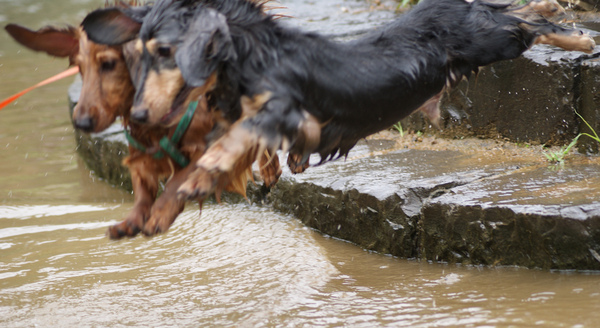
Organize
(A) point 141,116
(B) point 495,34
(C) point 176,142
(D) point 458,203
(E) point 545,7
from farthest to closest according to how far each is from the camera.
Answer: (D) point 458,203 → (E) point 545,7 → (B) point 495,34 → (C) point 176,142 → (A) point 141,116

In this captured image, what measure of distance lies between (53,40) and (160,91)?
76 centimetres

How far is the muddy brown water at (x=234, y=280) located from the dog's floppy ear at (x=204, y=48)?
119 cm

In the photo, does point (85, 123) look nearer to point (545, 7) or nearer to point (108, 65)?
point (108, 65)

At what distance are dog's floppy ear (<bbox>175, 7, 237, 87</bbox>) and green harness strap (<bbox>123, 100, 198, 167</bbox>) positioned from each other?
0.23 metres

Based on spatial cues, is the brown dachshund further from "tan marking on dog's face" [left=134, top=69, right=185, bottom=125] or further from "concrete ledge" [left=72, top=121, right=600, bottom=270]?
"concrete ledge" [left=72, top=121, right=600, bottom=270]

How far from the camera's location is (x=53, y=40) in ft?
9.54

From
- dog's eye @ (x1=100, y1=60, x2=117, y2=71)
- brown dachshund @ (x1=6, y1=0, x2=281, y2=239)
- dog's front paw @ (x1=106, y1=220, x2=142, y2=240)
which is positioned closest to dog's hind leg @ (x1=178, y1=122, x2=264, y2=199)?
brown dachshund @ (x1=6, y1=0, x2=281, y2=239)

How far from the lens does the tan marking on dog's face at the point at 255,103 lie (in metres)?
2.52

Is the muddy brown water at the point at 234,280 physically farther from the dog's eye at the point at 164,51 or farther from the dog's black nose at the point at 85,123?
the dog's eye at the point at 164,51

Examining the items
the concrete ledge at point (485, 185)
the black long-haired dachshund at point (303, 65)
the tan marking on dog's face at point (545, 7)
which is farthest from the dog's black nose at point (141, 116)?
the tan marking on dog's face at point (545, 7)

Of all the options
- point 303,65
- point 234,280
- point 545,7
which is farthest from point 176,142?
point 545,7

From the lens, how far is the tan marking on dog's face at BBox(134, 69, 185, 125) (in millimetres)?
2416

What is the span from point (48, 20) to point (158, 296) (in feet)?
29.4

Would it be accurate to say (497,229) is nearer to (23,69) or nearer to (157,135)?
(157,135)
